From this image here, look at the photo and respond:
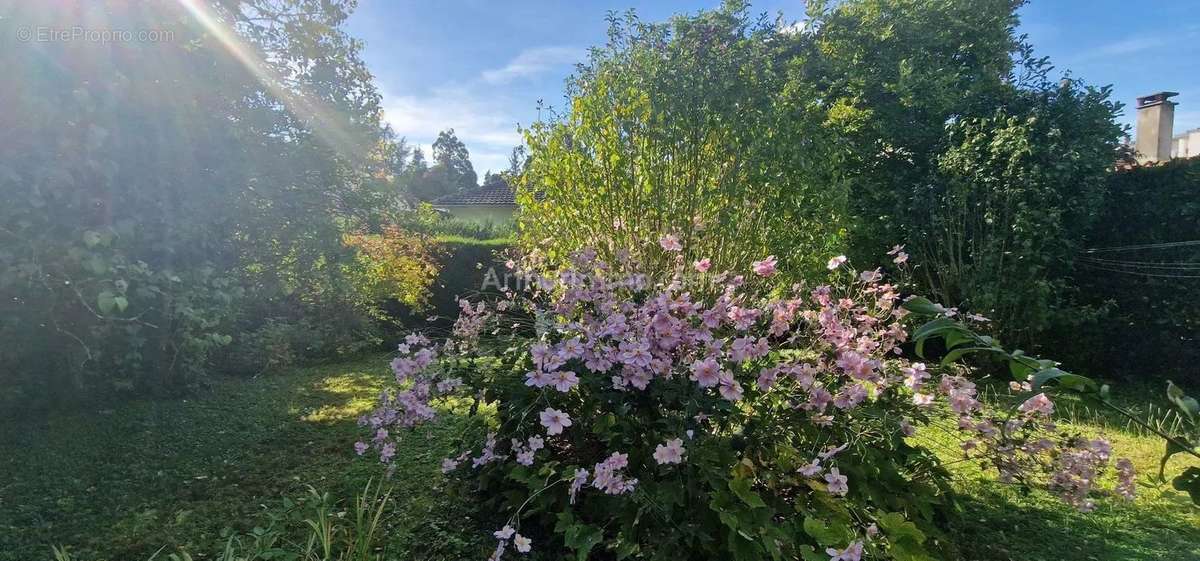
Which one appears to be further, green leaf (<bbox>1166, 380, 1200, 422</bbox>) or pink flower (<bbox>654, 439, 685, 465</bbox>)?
pink flower (<bbox>654, 439, 685, 465</bbox>)

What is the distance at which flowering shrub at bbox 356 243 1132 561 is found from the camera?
1958mm

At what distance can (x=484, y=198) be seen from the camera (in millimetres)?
22562

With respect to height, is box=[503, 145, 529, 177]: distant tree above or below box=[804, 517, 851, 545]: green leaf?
above

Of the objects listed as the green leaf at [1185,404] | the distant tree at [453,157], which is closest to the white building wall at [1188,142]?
the green leaf at [1185,404]

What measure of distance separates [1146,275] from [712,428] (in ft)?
19.0

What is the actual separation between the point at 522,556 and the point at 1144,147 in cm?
1063

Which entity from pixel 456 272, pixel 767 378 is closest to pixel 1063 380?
pixel 767 378

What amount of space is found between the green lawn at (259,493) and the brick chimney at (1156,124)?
647cm

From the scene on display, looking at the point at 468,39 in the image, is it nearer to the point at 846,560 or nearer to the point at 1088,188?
the point at 846,560

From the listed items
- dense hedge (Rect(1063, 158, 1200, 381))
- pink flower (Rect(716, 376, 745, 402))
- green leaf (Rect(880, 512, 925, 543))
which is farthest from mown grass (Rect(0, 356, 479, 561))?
dense hedge (Rect(1063, 158, 1200, 381))

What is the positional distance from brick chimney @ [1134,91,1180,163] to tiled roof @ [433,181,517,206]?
16138mm

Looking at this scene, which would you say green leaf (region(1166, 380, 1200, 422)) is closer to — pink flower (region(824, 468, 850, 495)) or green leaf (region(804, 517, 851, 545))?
green leaf (region(804, 517, 851, 545))

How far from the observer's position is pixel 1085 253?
597cm

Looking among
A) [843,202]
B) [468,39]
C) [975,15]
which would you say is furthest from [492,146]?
[843,202]
